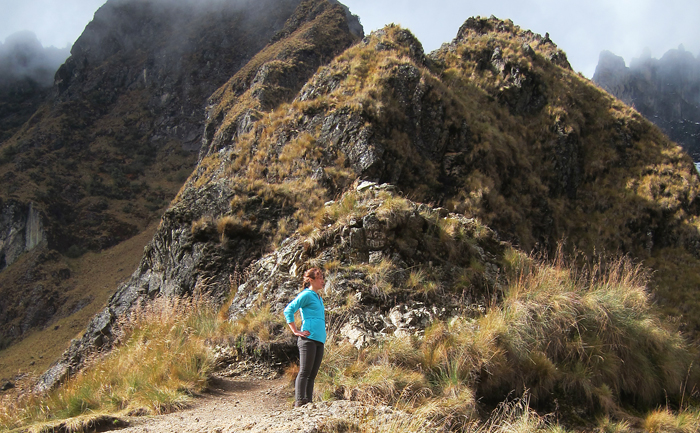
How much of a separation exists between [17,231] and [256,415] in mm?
62797

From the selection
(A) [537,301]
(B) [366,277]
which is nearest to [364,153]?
(B) [366,277]

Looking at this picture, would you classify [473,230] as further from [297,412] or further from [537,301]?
[297,412]

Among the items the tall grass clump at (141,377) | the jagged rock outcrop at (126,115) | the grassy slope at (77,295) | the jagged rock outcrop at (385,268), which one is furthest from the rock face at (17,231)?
the jagged rock outcrop at (385,268)

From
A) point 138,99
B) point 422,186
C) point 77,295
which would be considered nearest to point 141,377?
point 422,186

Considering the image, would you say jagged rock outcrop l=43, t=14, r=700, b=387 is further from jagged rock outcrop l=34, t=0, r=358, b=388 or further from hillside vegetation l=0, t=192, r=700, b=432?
hillside vegetation l=0, t=192, r=700, b=432

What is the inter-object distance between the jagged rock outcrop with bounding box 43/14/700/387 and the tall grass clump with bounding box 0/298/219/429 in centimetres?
155

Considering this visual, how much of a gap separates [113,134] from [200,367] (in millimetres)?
78628

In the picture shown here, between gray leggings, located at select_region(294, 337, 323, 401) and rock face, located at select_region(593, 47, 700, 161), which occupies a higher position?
rock face, located at select_region(593, 47, 700, 161)

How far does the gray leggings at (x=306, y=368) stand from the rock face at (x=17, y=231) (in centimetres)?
6031

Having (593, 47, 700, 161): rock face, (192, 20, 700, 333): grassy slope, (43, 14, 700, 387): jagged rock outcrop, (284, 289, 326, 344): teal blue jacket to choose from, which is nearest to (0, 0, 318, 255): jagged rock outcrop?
(43, 14, 700, 387): jagged rock outcrop

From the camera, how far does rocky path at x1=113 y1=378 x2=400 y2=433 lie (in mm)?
3445

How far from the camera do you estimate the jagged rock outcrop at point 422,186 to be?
7629 mm

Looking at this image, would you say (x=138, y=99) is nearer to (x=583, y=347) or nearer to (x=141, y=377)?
(x=141, y=377)

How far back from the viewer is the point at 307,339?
444cm
